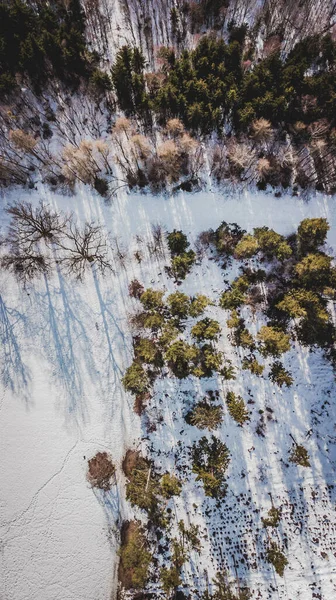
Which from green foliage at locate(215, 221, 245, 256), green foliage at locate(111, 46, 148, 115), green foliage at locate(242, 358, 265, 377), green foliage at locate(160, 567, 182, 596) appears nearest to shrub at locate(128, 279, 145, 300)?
green foliage at locate(215, 221, 245, 256)

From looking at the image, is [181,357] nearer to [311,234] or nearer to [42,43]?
[311,234]

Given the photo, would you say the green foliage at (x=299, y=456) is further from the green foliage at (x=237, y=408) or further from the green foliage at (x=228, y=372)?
the green foliage at (x=228, y=372)

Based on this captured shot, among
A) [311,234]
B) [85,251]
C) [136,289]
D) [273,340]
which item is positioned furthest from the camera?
[85,251]

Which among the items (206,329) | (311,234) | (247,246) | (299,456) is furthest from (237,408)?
(311,234)

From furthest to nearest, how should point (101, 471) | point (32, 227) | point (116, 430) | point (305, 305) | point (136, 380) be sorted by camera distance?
point (32, 227)
point (116, 430)
point (101, 471)
point (136, 380)
point (305, 305)

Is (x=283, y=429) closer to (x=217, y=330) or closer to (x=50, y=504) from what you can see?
(x=217, y=330)

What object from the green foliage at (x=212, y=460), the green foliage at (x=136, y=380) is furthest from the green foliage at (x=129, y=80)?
the green foliage at (x=212, y=460)

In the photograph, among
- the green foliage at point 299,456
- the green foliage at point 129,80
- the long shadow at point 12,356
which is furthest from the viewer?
the long shadow at point 12,356
